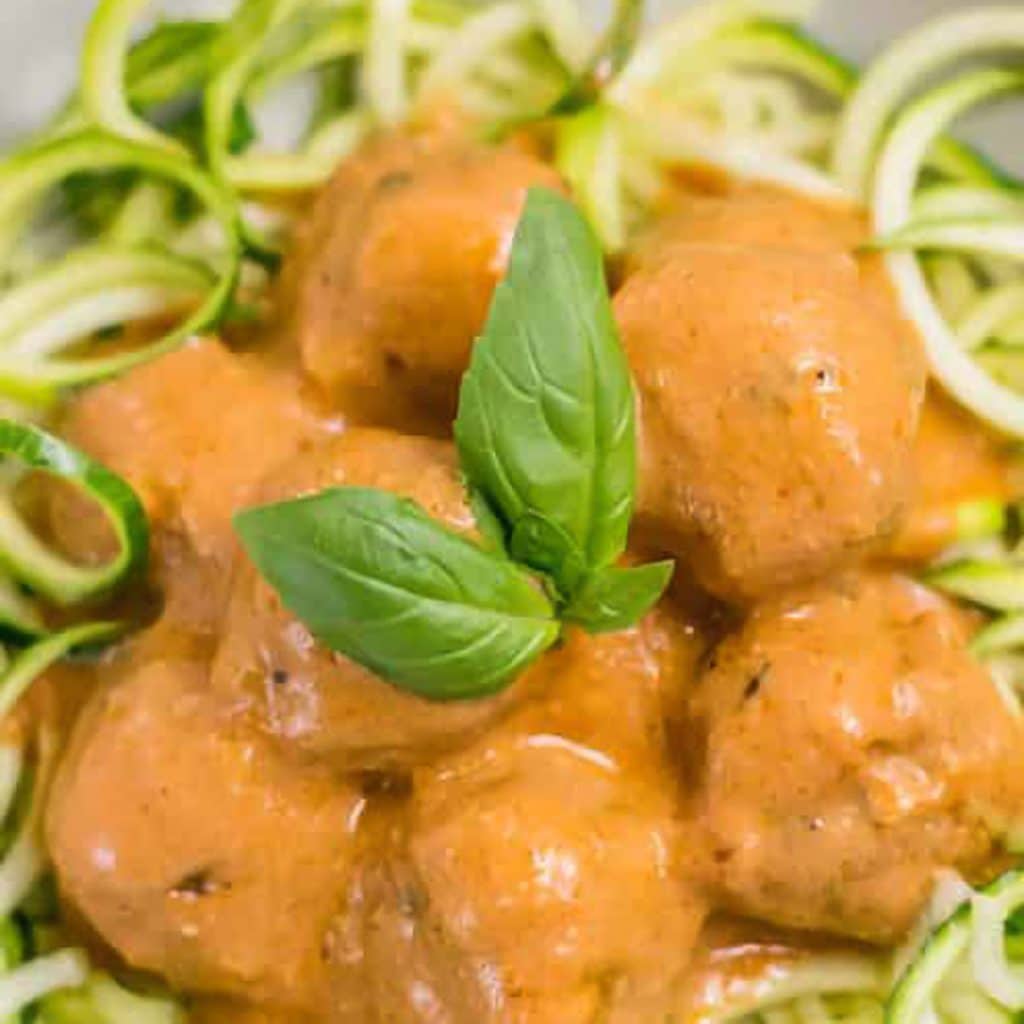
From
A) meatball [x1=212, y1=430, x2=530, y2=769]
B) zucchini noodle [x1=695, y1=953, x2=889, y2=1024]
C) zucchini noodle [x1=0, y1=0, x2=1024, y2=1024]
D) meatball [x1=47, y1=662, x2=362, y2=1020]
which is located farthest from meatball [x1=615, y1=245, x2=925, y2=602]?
meatball [x1=47, y1=662, x2=362, y2=1020]

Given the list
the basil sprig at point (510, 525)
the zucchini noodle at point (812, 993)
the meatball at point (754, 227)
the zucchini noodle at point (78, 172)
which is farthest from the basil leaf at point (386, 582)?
the zucchini noodle at point (78, 172)

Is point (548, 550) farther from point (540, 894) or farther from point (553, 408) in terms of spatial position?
point (540, 894)

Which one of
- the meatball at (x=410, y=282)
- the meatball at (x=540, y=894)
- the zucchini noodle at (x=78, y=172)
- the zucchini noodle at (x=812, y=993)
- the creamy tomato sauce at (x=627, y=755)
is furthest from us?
the zucchini noodle at (x=78, y=172)

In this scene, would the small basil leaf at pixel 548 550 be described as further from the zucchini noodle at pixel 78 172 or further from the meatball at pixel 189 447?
the zucchini noodle at pixel 78 172

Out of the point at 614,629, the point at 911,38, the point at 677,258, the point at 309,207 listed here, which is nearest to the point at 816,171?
the point at 911,38

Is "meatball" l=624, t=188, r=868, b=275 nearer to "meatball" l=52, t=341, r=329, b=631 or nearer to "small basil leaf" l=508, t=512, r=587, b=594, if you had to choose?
"small basil leaf" l=508, t=512, r=587, b=594

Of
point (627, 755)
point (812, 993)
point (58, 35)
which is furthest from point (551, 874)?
point (58, 35)
